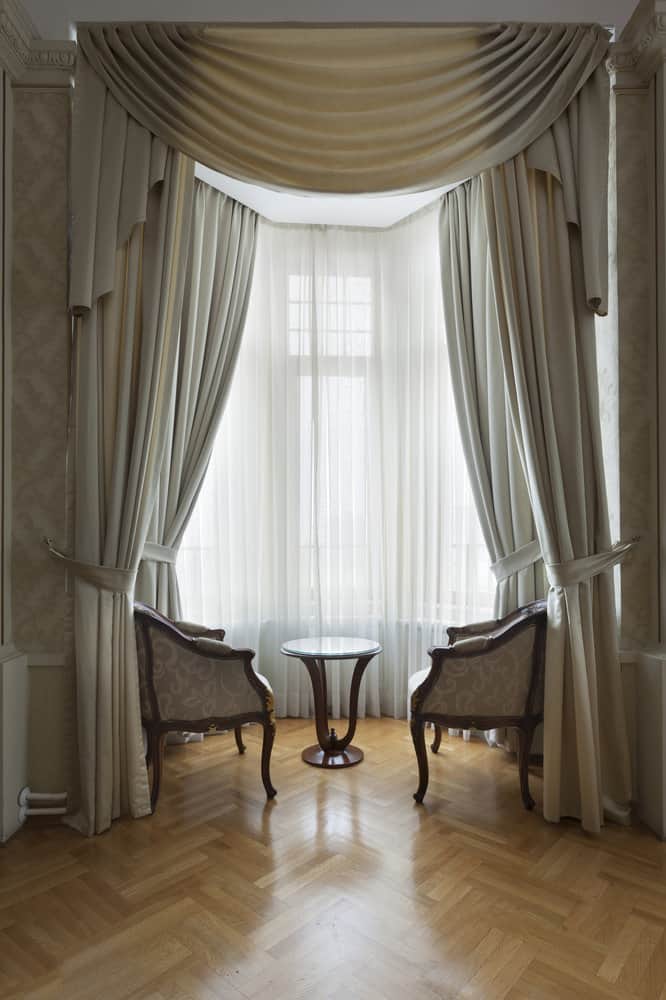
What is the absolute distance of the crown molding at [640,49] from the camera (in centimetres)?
270

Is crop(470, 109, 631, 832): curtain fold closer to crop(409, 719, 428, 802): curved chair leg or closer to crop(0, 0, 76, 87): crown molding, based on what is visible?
crop(409, 719, 428, 802): curved chair leg

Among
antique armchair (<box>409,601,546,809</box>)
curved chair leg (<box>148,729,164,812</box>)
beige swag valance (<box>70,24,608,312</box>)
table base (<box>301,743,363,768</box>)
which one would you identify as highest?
beige swag valance (<box>70,24,608,312</box>)

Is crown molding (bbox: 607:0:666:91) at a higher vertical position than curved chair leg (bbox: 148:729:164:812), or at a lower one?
higher

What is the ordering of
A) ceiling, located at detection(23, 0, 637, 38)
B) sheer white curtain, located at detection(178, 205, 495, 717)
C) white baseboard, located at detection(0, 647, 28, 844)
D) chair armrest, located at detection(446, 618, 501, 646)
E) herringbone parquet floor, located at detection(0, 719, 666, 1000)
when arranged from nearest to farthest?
herringbone parquet floor, located at detection(0, 719, 666, 1000) < white baseboard, located at detection(0, 647, 28, 844) < ceiling, located at detection(23, 0, 637, 38) < chair armrest, located at detection(446, 618, 501, 646) < sheer white curtain, located at detection(178, 205, 495, 717)

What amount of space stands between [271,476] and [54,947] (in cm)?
268

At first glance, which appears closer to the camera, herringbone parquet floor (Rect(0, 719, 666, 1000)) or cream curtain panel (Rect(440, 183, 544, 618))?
herringbone parquet floor (Rect(0, 719, 666, 1000))

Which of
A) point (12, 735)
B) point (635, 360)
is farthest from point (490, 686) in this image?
point (12, 735)

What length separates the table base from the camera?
333 cm

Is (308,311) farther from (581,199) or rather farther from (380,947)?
(380,947)

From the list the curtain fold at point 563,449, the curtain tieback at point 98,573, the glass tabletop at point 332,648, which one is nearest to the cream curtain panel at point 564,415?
the curtain fold at point 563,449

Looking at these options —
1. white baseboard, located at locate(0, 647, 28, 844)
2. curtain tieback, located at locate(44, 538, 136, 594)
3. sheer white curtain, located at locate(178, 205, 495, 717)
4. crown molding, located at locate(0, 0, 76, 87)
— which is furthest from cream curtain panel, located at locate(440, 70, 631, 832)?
white baseboard, located at locate(0, 647, 28, 844)

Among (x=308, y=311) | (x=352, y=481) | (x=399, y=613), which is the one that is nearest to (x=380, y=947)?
(x=399, y=613)

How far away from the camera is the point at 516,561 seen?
11.4 ft

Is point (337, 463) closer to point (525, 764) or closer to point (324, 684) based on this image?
point (324, 684)
